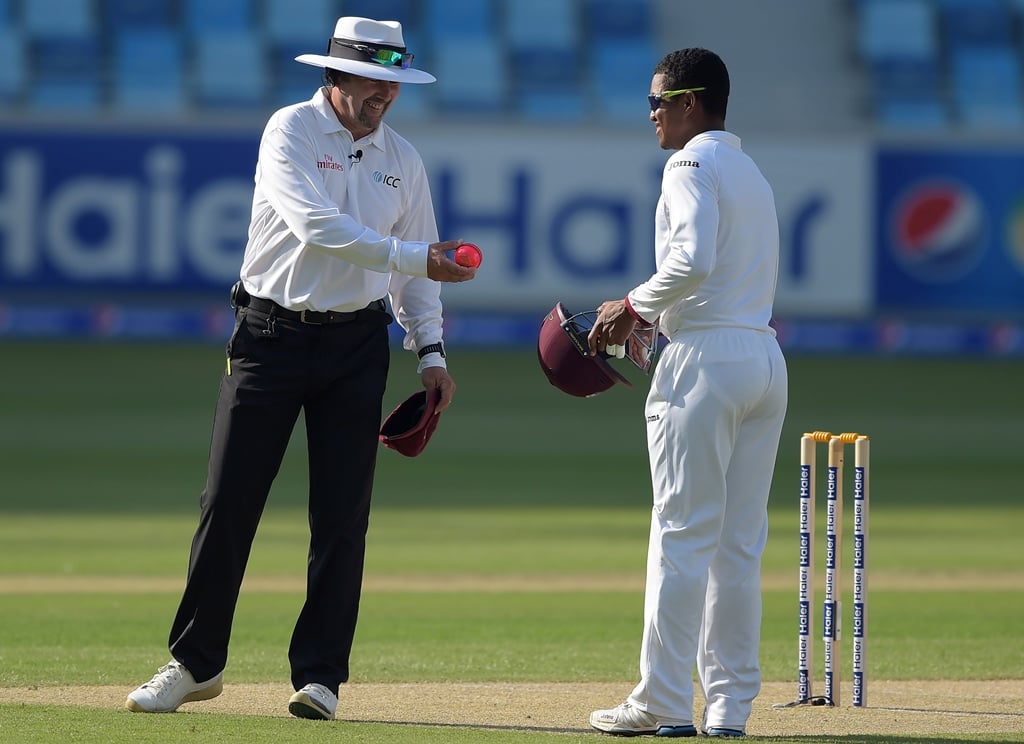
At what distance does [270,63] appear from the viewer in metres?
24.0

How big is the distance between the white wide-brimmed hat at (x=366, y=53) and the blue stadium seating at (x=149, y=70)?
56.8 ft

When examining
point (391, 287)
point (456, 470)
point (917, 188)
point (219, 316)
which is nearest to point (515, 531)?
point (456, 470)

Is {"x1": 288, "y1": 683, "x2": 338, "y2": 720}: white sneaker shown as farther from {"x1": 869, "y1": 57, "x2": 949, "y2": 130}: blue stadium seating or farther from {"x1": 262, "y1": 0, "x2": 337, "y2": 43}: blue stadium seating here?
{"x1": 262, "y1": 0, "x2": 337, "y2": 43}: blue stadium seating

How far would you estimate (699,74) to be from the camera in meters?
4.84

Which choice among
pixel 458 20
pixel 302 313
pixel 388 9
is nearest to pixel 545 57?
pixel 458 20

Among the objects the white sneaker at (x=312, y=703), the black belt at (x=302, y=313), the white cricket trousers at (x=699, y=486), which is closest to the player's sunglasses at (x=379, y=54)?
the black belt at (x=302, y=313)

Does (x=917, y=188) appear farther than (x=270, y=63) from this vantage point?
No

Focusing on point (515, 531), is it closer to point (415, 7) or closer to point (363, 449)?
point (363, 449)

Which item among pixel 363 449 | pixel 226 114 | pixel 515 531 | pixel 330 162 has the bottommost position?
pixel 515 531

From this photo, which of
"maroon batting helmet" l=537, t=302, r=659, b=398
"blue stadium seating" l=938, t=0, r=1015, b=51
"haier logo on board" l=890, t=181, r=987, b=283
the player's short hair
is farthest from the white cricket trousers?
"blue stadium seating" l=938, t=0, r=1015, b=51

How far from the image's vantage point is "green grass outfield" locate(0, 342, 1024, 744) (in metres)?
6.41

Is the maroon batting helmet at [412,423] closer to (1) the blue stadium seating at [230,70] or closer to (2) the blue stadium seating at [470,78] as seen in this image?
(1) the blue stadium seating at [230,70]

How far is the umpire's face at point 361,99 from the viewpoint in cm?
514

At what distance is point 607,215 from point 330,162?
54.5 ft
